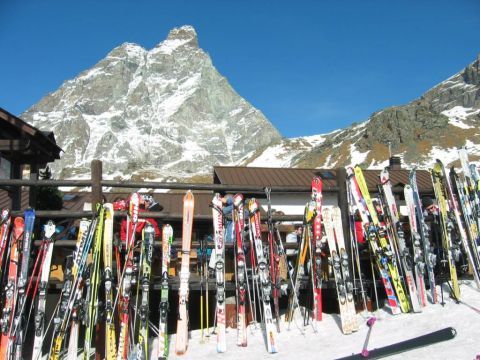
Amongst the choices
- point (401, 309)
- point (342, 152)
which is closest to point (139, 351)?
point (401, 309)

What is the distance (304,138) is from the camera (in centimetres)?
19425

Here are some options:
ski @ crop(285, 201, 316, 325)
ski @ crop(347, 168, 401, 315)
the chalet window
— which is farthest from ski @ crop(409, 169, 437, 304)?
the chalet window

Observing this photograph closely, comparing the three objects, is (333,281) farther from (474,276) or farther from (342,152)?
(342,152)

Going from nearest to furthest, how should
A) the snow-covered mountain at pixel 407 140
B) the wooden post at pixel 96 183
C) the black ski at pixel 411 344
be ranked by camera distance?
the black ski at pixel 411 344 → the wooden post at pixel 96 183 → the snow-covered mountain at pixel 407 140

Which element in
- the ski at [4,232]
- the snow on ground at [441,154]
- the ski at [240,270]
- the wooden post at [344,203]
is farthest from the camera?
the snow on ground at [441,154]

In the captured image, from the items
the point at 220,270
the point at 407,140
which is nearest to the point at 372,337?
the point at 220,270

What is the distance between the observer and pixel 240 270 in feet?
18.9

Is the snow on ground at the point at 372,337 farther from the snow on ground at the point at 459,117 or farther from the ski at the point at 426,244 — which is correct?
the snow on ground at the point at 459,117

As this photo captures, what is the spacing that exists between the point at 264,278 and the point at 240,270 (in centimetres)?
33

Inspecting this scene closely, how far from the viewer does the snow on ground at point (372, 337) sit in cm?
448

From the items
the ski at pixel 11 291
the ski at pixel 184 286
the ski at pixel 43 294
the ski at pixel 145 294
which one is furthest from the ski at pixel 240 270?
the ski at pixel 11 291

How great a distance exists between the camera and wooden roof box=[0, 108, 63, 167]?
38.1ft

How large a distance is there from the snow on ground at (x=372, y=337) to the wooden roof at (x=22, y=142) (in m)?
8.27

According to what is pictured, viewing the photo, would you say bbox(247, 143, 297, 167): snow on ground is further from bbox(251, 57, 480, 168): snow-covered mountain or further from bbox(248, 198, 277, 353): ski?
bbox(248, 198, 277, 353): ski
